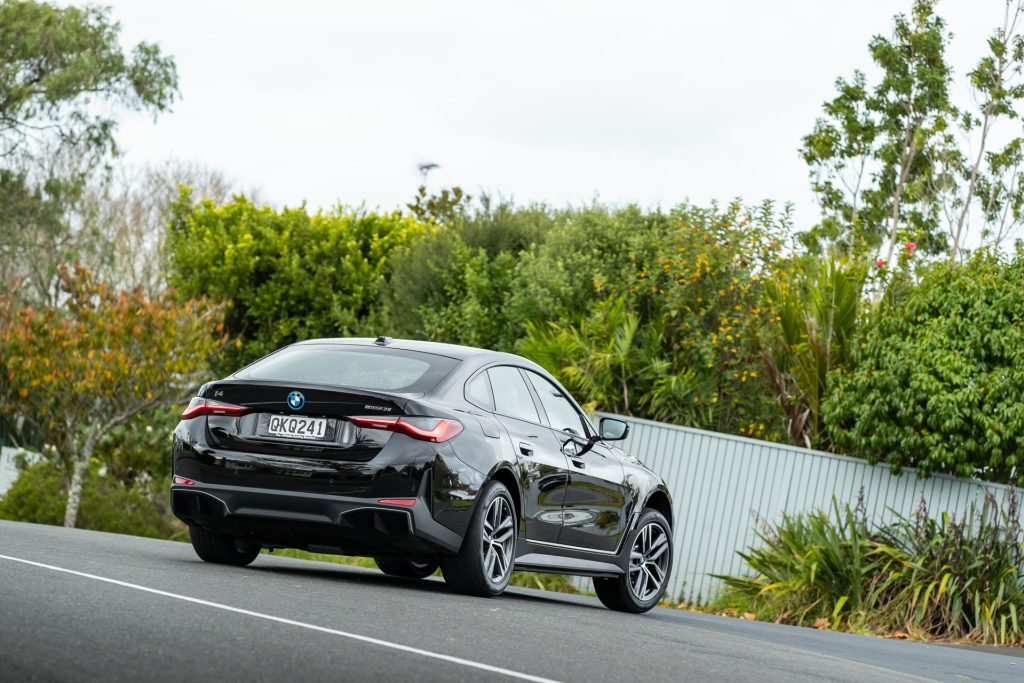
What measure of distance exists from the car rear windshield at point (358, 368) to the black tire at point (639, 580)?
7.65 feet

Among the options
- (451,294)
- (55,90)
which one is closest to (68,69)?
(55,90)

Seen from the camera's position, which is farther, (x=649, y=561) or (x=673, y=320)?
(x=673, y=320)

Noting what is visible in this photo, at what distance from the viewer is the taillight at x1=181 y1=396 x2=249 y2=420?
8852 millimetres

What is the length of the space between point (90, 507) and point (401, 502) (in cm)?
1692

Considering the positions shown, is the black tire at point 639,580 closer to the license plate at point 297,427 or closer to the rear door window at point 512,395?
the rear door window at point 512,395

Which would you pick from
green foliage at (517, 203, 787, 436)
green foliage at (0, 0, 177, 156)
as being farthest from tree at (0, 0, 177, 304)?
green foliage at (517, 203, 787, 436)

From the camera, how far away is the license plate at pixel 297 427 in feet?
28.2

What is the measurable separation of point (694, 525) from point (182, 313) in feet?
34.0

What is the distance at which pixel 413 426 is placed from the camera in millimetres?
8516

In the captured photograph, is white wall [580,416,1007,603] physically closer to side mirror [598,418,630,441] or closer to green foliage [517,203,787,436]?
green foliage [517,203,787,436]

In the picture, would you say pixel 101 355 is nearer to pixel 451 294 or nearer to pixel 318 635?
pixel 451 294

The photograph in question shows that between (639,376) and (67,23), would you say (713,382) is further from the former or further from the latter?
(67,23)

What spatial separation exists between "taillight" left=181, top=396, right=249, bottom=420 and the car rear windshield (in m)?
0.23

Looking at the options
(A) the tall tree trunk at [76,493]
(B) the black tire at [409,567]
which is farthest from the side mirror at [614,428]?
(A) the tall tree trunk at [76,493]
